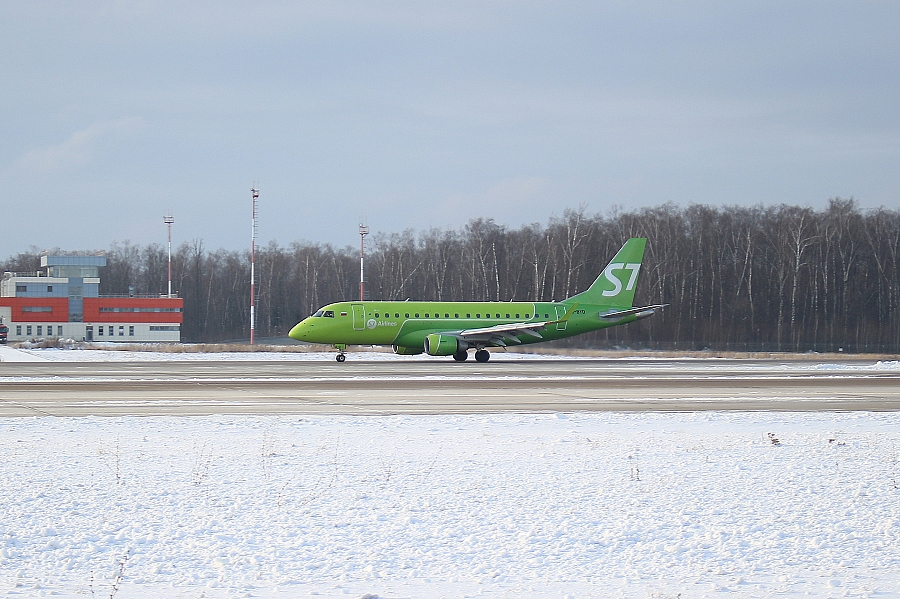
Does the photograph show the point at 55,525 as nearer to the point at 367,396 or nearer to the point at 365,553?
the point at 365,553

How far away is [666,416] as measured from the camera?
1841cm

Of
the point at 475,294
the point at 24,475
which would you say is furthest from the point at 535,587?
the point at 475,294

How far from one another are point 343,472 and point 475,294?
2927 inches

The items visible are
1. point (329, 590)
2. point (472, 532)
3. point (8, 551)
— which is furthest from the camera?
point (472, 532)

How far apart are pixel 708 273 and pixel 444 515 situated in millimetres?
75506

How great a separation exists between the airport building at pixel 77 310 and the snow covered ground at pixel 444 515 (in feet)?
252

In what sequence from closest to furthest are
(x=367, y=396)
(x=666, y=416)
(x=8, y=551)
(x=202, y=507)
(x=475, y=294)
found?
(x=8, y=551) < (x=202, y=507) < (x=666, y=416) < (x=367, y=396) < (x=475, y=294)

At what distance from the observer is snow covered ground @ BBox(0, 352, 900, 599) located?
691 centimetres

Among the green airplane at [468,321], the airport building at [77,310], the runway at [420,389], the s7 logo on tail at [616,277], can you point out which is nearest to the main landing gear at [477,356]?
the green airplane at [468,321]

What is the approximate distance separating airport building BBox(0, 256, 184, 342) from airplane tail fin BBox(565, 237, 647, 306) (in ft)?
176

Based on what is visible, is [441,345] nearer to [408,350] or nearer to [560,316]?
[408,350]

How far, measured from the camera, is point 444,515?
29.2 feet

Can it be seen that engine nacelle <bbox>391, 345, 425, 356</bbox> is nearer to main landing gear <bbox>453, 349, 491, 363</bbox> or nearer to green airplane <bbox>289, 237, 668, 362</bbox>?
green airplane <bbox>289, 237, 668, 362</bbox>

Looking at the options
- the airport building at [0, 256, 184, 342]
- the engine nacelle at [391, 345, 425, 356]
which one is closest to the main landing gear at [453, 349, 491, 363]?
the engine nacelle at [391, 345, 425, 356]
